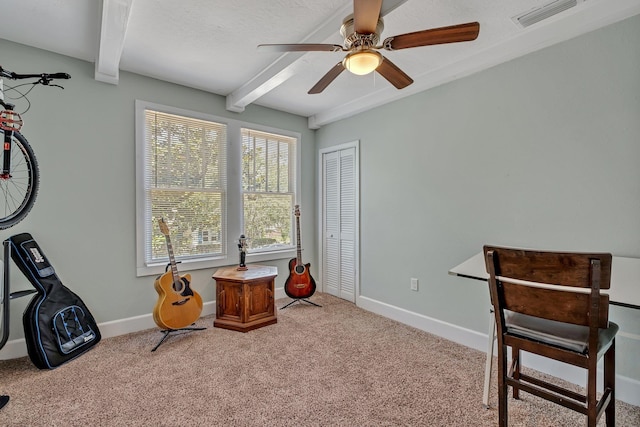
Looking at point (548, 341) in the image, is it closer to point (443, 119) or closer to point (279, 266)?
point (443, 119)

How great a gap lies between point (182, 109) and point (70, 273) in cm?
189

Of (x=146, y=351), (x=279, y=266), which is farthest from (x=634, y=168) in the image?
(x=146, y=351)

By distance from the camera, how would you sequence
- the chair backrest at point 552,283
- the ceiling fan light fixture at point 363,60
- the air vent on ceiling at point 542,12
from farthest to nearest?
the air vent on ceiling at point 542,12 < the ceiling fan light fixture at point 363,60 < the chair backrest at point 552,283

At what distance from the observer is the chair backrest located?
1211 millimetres

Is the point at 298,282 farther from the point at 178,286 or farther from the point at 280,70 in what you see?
the point at 280,70

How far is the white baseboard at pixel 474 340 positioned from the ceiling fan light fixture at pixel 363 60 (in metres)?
2.33

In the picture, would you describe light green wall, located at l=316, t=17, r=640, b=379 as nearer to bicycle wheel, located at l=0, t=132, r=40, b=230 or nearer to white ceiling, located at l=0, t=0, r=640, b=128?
white ceiling, located at l=0, t=0, r=640, b=128

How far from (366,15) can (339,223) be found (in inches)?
111

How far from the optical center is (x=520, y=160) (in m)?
2.34

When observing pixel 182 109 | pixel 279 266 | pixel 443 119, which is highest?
pixel 182 109

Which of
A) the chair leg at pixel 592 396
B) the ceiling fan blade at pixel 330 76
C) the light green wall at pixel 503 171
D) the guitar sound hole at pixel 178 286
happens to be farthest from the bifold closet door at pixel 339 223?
the chair leg at pixel 592 396

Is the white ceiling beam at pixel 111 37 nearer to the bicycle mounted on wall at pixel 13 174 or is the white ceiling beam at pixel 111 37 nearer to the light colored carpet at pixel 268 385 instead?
the bicycle mounted on wall at pixel 13 174

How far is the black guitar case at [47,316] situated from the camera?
2203 mm

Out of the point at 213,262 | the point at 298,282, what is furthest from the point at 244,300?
the point at 298,282
